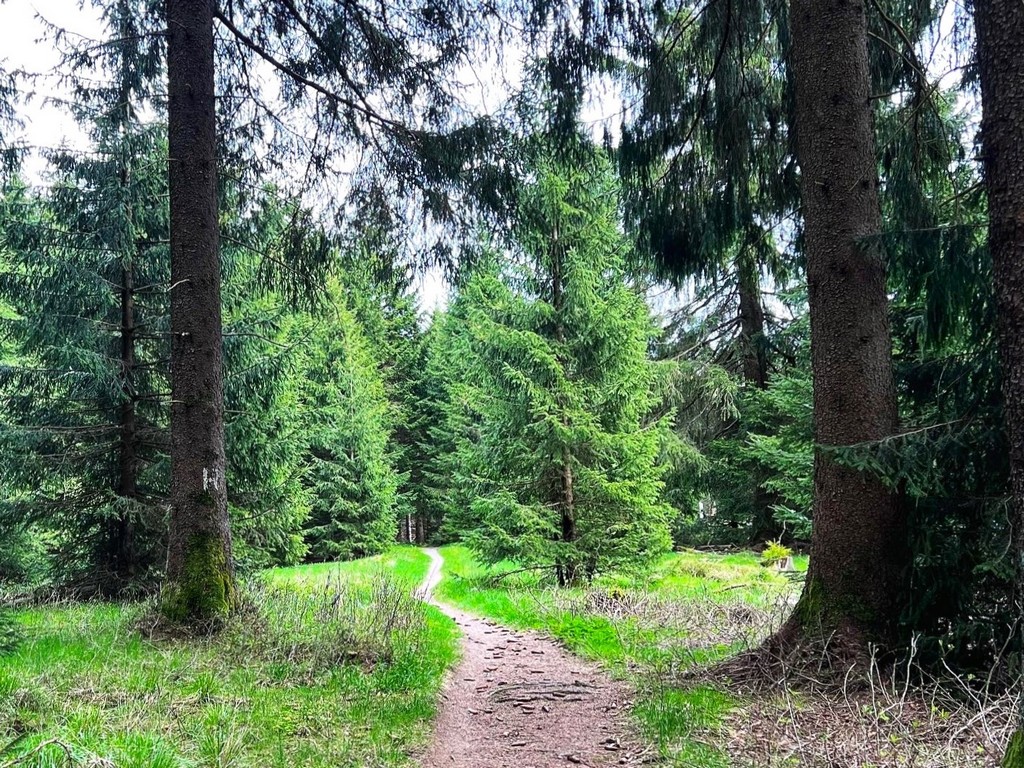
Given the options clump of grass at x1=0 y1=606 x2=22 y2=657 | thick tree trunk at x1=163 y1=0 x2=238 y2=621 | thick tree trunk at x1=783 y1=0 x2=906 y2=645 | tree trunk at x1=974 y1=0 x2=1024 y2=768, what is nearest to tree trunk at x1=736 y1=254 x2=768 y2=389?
thick tree trunk at x1=783 y1=0 x2=906 y2=645

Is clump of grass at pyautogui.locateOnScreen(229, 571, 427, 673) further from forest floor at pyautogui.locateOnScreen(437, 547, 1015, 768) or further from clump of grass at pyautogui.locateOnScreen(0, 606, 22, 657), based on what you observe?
forest floor at pyautogui.locateOnScreen(437, 547, 1015, 768)

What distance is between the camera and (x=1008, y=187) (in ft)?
8.77

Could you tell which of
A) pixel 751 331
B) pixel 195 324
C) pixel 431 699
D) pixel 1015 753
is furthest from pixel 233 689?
pixel 751 331

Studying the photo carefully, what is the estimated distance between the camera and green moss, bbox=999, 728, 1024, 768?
7.63ft

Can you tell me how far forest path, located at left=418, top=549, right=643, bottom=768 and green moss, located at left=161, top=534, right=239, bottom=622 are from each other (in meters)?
2.17

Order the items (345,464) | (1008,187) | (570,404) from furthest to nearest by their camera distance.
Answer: (345,464) → (570,404) → (1008,187)

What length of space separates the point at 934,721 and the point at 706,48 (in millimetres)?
5347

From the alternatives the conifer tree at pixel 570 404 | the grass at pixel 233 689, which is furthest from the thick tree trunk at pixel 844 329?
the conifer tree at pixel 570 404

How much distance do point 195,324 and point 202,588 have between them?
7.98 feet

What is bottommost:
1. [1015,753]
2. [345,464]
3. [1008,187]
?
[1015,753]

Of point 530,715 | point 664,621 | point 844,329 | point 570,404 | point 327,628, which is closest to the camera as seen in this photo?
point 844,329

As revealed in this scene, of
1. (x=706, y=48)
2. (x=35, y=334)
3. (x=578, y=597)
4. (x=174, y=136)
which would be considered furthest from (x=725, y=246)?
(x=35, y=334)

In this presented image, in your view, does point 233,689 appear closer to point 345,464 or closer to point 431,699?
point 431,699

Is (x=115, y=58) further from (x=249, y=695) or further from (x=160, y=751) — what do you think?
(x=160, y=751)
